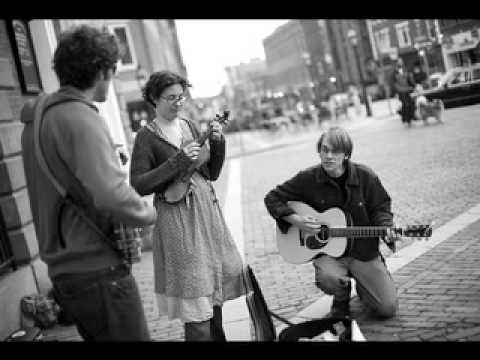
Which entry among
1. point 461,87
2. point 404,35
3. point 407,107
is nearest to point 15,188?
point 461,87

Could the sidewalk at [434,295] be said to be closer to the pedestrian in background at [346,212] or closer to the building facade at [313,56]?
the pedestrian in background at [346,212]

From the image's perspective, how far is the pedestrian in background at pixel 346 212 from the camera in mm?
4125

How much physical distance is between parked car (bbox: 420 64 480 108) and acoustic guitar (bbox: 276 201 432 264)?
5.98 meters

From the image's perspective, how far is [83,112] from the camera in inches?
89.6

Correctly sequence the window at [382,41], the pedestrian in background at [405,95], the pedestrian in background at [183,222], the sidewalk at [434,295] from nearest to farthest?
the pedestrian in background at [183,222], the sidewalk at [434,295], the pedestrian in background at [405,95], the window at [382,41]

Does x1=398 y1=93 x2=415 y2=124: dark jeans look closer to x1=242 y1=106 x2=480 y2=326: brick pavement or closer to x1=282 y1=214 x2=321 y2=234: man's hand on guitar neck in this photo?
x1=242 y1=106 x2=480 y2=326: brick pavement

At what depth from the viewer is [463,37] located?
8406 millimetres

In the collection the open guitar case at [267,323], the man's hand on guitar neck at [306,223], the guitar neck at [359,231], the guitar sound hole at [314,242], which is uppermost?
the man's hand on guitar neck at [306,223]

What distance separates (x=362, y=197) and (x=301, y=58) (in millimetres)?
87344

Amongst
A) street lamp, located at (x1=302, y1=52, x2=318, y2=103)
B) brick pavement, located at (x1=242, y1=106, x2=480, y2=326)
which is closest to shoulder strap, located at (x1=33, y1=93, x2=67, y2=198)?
brick pavement, located at (x1=242, y1=106, x2=480, y2=326)

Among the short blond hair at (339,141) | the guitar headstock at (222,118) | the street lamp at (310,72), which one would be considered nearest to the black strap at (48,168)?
the guitar headstock at (222,118)

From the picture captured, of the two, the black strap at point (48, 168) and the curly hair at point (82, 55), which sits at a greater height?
the curly hair at point (82, 55)

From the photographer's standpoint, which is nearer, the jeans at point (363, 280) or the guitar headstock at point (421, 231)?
the guitar headstock at point (421, 231)

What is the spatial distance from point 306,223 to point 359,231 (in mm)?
378
